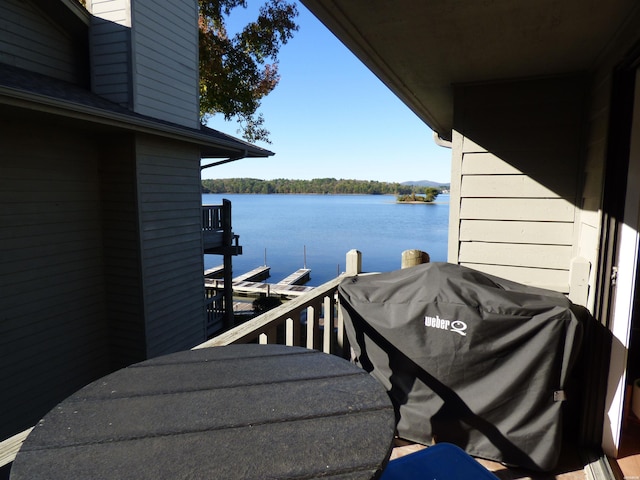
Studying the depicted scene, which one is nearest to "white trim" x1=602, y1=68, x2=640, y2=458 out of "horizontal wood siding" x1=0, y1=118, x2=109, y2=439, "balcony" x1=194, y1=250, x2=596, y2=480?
"balcony" x1=194, y1=250, x2=596, y2=480

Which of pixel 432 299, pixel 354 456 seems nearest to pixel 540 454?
pixel 432 299

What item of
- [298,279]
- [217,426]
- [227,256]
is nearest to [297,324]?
[217,426]

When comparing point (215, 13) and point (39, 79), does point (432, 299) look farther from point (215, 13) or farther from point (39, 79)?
point (215, 13)

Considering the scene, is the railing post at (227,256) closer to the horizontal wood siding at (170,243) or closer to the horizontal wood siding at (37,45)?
the horizontal wood siding at (170,243)

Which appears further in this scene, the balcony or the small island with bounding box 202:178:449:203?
the small island with bounding box 202:178:449:203

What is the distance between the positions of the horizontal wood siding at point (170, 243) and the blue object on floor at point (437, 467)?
4.82 m

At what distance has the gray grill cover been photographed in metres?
1.81

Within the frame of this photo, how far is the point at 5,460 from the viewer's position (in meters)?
0.89

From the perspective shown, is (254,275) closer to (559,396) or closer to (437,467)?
(559,396)

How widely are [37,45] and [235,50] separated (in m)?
7.02

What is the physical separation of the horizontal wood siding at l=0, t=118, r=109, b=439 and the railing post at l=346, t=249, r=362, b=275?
12.6 feet

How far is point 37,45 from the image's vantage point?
477 cm

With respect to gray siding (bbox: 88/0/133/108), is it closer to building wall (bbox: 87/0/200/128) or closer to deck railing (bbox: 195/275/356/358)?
building wall (bbox: 87/0/200/128)

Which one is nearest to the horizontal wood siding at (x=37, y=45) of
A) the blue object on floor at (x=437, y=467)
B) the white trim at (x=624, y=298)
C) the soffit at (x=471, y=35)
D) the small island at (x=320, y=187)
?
the soffit at (x=471, y=35)
